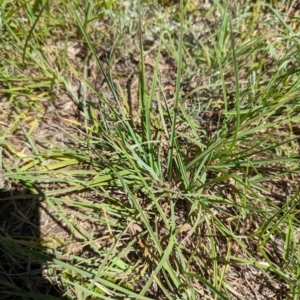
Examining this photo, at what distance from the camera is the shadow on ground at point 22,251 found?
4.34 feet

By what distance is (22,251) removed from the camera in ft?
4.34

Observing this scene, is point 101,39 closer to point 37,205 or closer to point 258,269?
point 37,205

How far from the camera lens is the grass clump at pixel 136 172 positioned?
1337 millimetres

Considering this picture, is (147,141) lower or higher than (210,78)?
lower

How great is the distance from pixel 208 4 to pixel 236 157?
2.63 ft

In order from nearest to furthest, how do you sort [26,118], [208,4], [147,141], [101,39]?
1. [147,141]
2. [26,118]
3. [101,39]
4. [208,4]

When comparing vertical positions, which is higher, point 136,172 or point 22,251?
point 136,172

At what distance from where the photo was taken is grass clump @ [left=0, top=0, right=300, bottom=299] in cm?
134

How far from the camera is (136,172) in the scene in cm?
140

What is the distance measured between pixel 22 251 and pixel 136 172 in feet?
1.54

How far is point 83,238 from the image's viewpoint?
1407 millimetres

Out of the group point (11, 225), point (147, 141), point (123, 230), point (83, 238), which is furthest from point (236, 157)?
point (11, 225)

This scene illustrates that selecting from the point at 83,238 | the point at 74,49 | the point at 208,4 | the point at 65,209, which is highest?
the point at 208,4

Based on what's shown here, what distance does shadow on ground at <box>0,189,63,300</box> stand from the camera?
1324 millimetres
